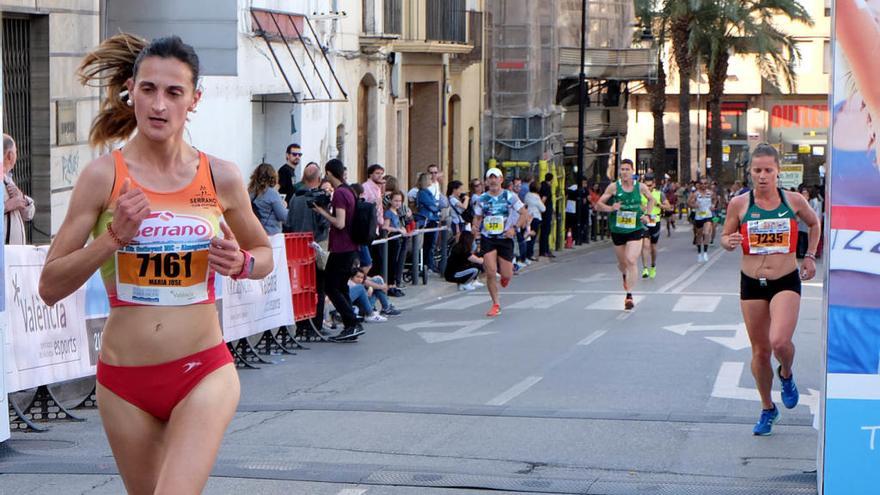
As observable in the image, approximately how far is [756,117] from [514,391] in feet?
229

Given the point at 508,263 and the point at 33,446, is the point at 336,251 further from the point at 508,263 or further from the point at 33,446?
the point at 33,446

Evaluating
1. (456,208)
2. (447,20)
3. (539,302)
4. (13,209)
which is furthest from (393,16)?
(13,209)

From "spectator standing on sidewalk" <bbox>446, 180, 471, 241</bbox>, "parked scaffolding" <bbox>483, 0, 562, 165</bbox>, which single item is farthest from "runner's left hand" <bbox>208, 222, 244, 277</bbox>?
"parked scaffolding" <bbox>483, 0, 562, 165</bbox>

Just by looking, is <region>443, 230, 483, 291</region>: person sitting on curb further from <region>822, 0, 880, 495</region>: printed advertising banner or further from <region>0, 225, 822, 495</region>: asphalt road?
<region>822, 0, 880, 495</region>: printed advertising banner

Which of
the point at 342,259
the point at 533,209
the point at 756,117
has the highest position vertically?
the point at 756,117

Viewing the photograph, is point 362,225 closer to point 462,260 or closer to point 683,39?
point 462,260

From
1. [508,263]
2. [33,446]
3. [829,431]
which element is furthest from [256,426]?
[508,263]

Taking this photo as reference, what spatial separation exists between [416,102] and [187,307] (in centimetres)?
3531

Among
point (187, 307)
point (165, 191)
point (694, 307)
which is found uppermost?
point (165, 191)

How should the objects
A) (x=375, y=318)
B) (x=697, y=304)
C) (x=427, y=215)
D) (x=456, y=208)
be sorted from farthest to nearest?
(x=456, y=208) < (x=427, y=215) < (x=697, y=304) < (x=375, y=318)

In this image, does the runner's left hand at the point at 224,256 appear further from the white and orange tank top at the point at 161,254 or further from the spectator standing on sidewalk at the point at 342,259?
the spectator standing on sidewalk at the point at 342,259

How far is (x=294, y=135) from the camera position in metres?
27.6

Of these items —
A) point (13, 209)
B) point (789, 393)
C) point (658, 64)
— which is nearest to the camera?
point (789, 393)

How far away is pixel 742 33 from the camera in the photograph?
2111 inches
